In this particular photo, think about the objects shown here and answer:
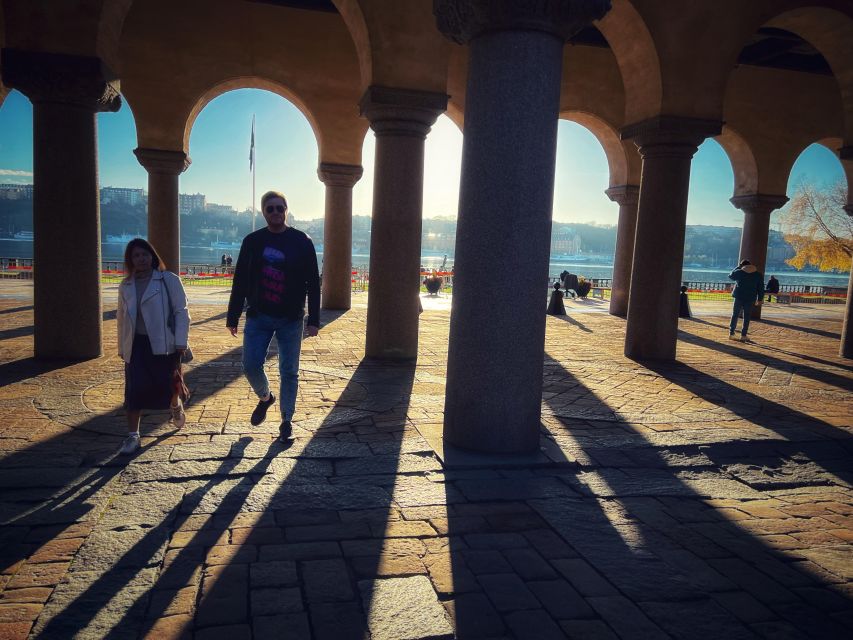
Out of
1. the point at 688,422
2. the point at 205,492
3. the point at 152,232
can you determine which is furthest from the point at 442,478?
the point at 152,232

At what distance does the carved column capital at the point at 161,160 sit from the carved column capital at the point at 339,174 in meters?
3.09

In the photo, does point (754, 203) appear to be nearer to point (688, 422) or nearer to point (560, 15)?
point (688, 422)

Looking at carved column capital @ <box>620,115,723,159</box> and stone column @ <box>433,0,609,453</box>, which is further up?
carved column capital @ <box>620,115,723,159</box>

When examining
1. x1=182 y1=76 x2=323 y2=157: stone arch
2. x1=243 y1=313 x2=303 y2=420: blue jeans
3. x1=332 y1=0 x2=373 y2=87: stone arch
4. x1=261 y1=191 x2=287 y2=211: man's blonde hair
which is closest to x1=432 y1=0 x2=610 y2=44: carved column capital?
x1=261 y1=191 x2=287 y2=211: man's blonde hair

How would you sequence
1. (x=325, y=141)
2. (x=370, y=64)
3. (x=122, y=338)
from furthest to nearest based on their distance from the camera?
1. (x=325, y=141)
2. (x=370, y=64)
3. (x=122, y=338)

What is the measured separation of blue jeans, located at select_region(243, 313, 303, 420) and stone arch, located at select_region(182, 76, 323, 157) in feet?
33.9

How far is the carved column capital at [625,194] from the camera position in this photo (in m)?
15.1

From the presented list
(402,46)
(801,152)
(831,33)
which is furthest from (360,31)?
(801,152)

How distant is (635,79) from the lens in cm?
858

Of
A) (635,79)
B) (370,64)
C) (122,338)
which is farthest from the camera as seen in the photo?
(635,79)

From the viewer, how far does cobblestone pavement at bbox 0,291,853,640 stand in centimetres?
238

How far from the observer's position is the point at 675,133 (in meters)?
8.20

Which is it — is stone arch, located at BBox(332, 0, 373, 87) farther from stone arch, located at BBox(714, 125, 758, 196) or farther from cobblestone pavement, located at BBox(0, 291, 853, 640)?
stone arch, located at BBox(714, 125, 758, 196)

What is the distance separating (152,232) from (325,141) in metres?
4.45
